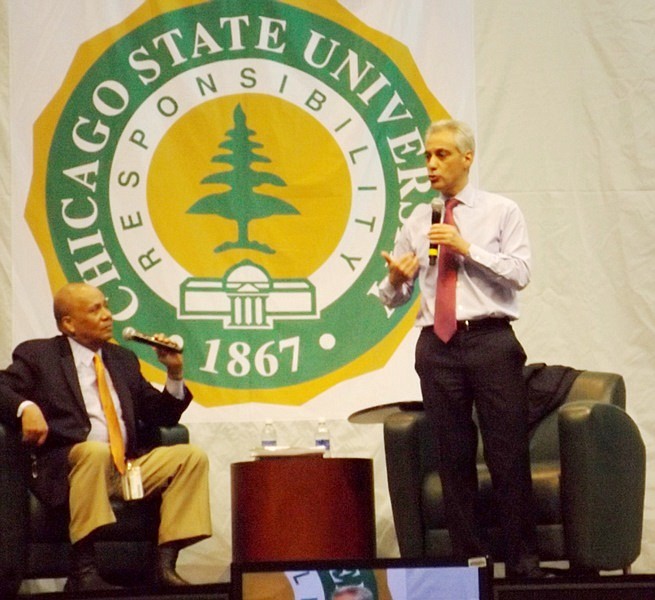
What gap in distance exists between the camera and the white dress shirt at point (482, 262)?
381 centimetres

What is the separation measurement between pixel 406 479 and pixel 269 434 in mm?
1045

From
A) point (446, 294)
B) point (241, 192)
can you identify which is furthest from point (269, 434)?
point (446, 294)

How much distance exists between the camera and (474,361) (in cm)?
383

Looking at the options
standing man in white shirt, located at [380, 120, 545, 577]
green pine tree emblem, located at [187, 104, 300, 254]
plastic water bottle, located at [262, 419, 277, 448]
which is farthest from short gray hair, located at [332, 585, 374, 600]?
green pine tree emblem, located at [187, 104, 300, 254]

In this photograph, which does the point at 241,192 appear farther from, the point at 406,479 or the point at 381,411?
the point at 406,479

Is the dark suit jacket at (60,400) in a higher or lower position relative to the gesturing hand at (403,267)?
lower

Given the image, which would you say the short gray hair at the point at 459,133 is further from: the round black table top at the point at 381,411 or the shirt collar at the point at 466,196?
the round black table top at the point at 381,411

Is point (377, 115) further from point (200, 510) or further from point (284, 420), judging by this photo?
point (200, 510)

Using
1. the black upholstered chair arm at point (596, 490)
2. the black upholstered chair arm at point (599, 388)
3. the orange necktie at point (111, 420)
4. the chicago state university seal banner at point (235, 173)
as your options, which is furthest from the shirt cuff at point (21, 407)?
the black upholstered chair arm at point (599, 388)

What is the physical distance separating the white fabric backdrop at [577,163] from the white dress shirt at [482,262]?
4.47ft

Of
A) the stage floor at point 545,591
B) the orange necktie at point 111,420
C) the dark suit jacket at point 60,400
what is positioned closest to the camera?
the stage floor at point 545,591

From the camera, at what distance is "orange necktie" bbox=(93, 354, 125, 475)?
411 centimetres

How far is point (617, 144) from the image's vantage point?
537 cm

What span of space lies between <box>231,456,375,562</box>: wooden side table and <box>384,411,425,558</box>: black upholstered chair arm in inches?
6.0
